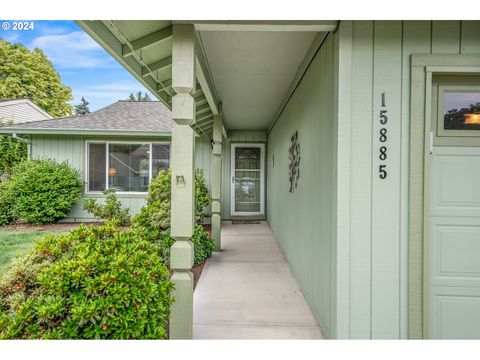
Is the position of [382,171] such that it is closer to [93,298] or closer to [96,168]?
[93,298]

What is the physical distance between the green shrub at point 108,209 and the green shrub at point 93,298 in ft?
16.5

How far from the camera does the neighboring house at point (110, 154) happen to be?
7016 millimetres

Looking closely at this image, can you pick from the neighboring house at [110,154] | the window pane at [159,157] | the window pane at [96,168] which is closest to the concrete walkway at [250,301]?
the window pane at [159,157]

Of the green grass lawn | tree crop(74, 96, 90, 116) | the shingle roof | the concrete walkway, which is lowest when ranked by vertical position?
the concrete walkway

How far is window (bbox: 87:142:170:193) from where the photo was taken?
7125 millimetres

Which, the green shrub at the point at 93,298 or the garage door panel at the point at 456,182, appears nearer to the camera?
the green shrub at the point at 93,298

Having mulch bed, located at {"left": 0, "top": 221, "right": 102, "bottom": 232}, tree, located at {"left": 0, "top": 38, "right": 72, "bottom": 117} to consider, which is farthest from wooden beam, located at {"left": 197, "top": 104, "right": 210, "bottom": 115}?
tree, located at {"left": 0, "top": 38, "right": 72, "bottom": 117}

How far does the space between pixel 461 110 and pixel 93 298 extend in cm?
282

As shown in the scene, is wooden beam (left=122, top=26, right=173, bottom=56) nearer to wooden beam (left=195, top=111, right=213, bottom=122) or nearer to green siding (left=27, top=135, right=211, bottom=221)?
wooden beam (left=195, top=111, right=213, bottom=122)

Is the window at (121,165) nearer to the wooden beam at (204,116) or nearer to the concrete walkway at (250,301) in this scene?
the wooden beam at (204,116)

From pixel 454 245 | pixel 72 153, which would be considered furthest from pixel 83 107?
pixel 454 245

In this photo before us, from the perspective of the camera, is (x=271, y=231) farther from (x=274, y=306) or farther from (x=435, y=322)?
(x=435, y=322)

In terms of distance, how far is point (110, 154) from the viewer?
7168 millimetres
